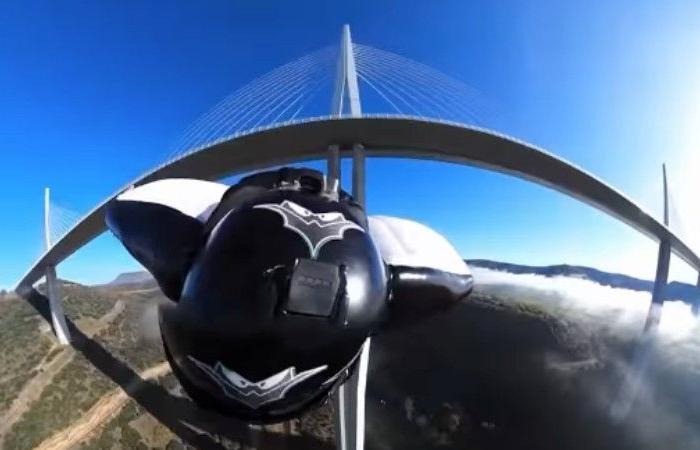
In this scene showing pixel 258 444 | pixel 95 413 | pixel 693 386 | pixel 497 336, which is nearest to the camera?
pixel 258 444

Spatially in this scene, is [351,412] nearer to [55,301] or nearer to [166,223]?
[166,223]

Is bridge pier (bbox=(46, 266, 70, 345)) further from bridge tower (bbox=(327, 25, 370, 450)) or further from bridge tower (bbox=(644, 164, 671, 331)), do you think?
bridge tower (bbox=(644, 164, 671, 331))

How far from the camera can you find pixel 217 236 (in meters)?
1.96

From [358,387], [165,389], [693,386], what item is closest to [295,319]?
[358,387]

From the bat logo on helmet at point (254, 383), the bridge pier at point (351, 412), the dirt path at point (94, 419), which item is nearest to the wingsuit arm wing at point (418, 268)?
the bat logo on helmet at point (254, 383)

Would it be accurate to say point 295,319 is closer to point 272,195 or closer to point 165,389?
point 272,195

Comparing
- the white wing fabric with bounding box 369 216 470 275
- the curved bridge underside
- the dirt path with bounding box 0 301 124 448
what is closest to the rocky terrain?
the dirt path with bounding box 0 301 124 448

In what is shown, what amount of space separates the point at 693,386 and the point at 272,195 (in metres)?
24.3

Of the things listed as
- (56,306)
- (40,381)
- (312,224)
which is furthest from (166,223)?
(56,306)

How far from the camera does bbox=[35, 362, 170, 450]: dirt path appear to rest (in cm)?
1734

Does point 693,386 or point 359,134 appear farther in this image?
point 693,386

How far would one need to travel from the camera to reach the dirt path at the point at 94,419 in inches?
683

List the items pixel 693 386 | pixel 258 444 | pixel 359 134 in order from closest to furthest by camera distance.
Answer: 1. pixel 359 134
2. pixel 258 444
3. pixel 693 386

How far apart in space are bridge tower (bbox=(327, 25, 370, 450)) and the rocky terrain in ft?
15.3
